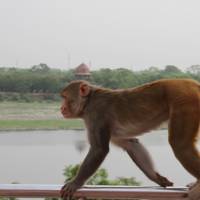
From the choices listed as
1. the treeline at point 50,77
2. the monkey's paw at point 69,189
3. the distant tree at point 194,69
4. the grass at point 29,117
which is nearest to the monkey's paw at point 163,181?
the monkey's paw at point 69,189

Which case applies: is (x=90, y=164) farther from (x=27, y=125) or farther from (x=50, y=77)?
(x=27, y=125)

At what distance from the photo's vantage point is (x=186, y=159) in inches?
103

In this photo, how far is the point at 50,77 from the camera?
18.6 ft

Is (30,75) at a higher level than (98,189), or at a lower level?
lower

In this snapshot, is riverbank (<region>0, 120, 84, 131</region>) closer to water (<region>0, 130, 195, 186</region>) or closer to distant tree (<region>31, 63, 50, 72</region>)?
water (<region>0, 130, 195, 186</region>)

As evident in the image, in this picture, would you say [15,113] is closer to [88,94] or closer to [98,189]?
[88,94]

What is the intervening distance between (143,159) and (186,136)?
0.45 metres

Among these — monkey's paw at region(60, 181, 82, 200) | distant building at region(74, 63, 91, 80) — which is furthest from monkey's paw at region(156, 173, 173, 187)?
distant building at region(74, 63, 91, 80)

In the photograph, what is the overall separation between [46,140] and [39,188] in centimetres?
464

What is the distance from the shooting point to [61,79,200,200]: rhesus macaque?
265 cm

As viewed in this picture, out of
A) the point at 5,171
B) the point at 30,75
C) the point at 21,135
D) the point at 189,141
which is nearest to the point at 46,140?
the point at 21,135

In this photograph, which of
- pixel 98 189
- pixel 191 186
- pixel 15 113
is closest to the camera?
pixel 98 189

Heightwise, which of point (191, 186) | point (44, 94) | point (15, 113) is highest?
point (191, 186)

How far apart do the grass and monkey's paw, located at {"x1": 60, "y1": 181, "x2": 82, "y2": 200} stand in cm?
243
